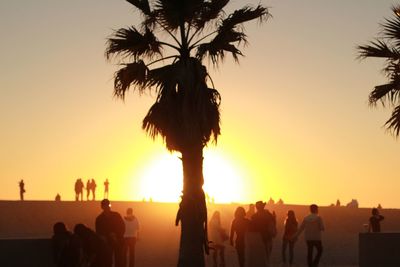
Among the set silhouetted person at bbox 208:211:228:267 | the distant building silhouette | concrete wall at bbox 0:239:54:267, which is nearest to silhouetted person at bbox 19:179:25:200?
the distant building silhouette

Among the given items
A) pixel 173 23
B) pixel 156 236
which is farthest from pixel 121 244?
pixel 156 236

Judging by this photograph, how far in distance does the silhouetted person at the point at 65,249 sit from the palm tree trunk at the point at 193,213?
16.3 feet

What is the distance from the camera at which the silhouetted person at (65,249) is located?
17875mm

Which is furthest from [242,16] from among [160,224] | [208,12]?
[160,224]

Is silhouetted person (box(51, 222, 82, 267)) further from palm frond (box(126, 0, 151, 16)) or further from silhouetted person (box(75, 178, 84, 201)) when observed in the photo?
silhouetted person (box(75, 178, 84, 201))

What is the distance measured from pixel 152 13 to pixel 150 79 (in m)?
1.71

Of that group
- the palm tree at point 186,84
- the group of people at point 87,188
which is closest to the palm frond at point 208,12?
the palm tree at point 186,84

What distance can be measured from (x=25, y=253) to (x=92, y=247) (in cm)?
237

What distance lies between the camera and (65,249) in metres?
18.0

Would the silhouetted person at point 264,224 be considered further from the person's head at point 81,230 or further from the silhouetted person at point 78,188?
the silhouetted person at point 78,188

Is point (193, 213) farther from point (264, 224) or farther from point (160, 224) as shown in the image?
point (160, 224)

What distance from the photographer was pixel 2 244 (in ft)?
63.2

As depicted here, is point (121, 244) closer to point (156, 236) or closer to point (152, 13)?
point (152, 13)

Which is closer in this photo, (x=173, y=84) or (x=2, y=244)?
(x=2, y=244)
